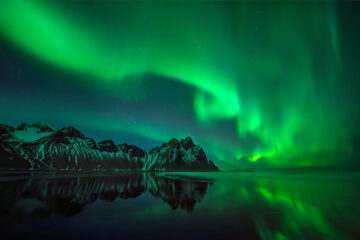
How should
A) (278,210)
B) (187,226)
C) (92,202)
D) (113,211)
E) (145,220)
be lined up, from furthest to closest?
(92,202) → (278,210) → (113,211) → (145,220) → (187,226)

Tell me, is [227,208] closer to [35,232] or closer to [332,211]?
[332,211]

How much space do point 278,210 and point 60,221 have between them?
55.6 feet

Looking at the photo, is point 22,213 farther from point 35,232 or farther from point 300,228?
point 300,228

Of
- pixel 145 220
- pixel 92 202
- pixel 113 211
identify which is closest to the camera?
pixel 145 220

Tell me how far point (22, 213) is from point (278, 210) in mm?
20170

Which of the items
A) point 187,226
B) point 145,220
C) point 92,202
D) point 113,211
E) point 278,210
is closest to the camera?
point 187,226

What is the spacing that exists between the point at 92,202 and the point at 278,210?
668 inches

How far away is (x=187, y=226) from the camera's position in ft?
42.6

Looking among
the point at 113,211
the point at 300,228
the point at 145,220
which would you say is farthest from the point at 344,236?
the point at 113,211

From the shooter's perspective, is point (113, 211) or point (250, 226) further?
point (113, 211)

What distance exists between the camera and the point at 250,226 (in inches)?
515

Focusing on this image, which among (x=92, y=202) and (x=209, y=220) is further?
(x=92, y=202)

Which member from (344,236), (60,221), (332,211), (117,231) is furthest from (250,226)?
(60,221)

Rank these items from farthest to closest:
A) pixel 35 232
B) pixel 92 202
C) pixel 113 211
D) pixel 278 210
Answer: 1. pixel 92 202
2. pixel 278 210
3. pixel 113 211
4. pixel 35 232
